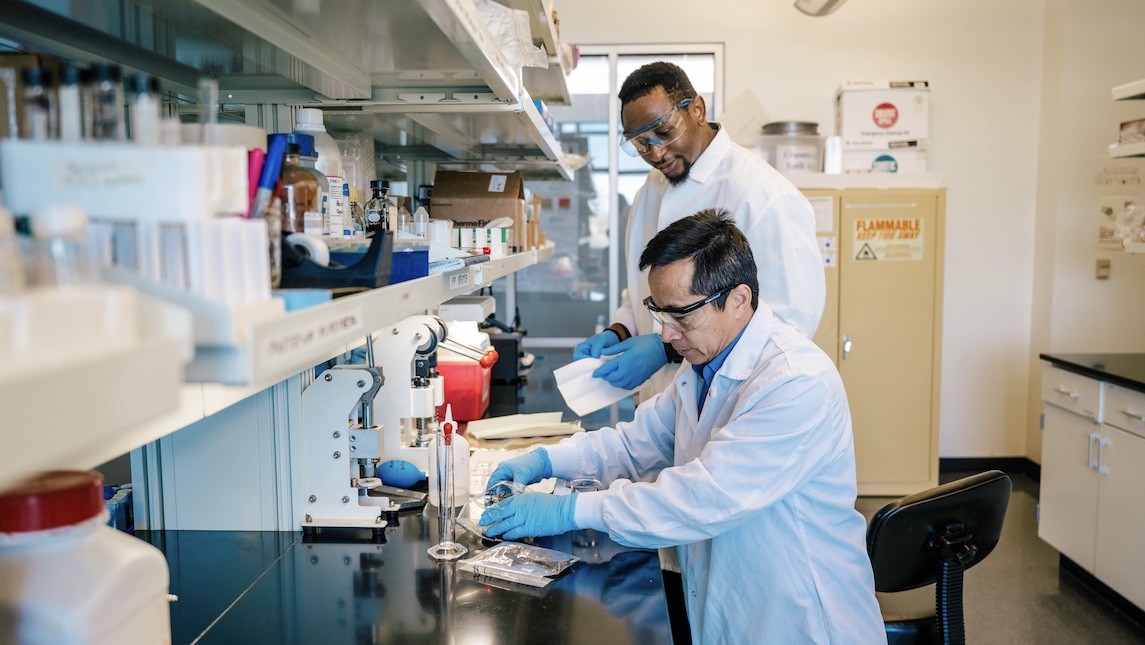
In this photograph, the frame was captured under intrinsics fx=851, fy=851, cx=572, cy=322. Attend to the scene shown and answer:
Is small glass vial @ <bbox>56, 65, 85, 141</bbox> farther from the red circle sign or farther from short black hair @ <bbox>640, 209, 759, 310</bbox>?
the red circle sign

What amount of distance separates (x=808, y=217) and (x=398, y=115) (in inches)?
48.1

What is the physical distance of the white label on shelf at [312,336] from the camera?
0.66 m

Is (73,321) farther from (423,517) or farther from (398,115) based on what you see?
(398,115)

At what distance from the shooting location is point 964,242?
5207 millimetres

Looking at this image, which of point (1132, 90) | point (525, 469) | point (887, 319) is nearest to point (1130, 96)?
point (1132, 90)

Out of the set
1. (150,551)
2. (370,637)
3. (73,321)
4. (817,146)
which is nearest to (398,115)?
(370,637)

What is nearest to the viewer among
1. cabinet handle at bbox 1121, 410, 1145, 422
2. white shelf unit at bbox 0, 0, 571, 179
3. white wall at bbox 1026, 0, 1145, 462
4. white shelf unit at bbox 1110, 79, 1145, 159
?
white shelf unit at bbox 0, 0, 571, 179

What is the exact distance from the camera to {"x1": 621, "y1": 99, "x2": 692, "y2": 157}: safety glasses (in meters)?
2.43

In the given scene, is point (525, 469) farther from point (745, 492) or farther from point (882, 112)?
point (882, 112)

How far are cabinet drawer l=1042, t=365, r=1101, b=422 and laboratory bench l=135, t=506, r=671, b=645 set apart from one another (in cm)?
244

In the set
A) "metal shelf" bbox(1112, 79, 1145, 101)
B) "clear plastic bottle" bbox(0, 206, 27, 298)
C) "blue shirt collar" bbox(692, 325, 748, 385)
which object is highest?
"metal shelf" bbox(1112, 79, 1145, 101)

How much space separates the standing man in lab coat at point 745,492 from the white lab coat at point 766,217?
52 centimetres

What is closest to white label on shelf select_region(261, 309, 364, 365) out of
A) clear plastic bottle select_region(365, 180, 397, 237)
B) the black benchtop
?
clear plastic bottle select_region(365, 180, 397, 237)

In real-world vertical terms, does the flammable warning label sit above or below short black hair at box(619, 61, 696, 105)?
below
